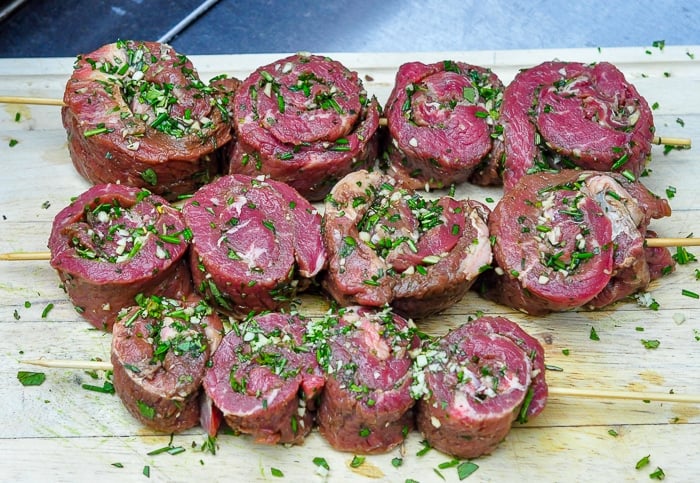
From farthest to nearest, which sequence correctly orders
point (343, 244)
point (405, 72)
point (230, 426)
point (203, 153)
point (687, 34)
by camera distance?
point (687, 34) < point (405, 72) < point (203, 153) < point (343, 244) < point (230, 426)

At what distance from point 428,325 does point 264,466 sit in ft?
4.75

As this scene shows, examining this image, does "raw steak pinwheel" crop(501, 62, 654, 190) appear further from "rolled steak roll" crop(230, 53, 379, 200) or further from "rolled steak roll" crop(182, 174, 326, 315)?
"rolled steak roll" crop(182, 174, 326, 315)

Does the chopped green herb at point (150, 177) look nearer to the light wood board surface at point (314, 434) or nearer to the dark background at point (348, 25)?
the light wood board surface at point (314, 434)

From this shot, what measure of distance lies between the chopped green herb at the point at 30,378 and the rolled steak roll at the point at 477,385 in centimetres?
231

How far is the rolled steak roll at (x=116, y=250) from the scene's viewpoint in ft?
15.7

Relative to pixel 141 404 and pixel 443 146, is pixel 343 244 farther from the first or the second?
pixel 141 404

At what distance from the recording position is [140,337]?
15.0ft

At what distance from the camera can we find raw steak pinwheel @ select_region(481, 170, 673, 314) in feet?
16.4

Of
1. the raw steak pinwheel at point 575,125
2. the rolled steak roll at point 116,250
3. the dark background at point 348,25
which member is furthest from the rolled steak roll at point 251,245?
the dark background at point 348,25

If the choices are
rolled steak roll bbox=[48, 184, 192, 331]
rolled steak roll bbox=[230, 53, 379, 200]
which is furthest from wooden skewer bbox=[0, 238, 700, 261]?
rolled steak roll bbox=[230, 53, 379, 200]

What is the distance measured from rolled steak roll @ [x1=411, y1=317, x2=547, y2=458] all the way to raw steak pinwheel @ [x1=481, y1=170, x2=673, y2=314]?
0.42 metres

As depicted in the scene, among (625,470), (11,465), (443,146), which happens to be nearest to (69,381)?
(11,465)

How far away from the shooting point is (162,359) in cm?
455

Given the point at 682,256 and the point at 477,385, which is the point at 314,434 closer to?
the point at 477,385
